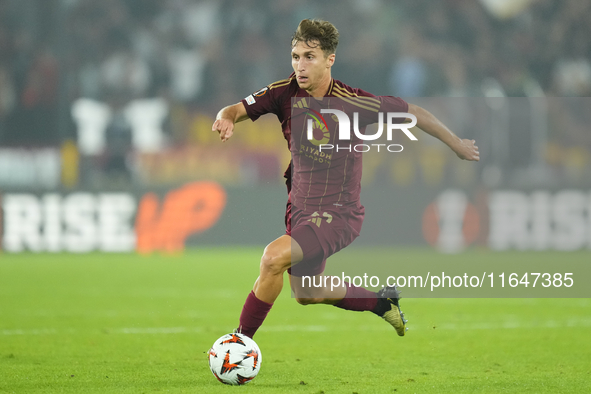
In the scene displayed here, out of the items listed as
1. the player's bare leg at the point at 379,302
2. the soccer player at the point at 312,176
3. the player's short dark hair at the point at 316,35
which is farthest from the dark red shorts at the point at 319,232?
the player's short dark hair at the point at 316,35

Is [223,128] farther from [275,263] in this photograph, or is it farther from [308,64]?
[275,263]

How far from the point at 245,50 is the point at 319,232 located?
12622 mm

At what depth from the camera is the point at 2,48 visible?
15.9 m

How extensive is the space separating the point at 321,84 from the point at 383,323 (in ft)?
9.50

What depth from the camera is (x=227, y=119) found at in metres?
4.20

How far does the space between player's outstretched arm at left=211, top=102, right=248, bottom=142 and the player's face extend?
353 mm

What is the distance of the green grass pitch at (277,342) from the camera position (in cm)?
402

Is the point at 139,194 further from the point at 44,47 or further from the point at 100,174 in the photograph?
the point at 44,47

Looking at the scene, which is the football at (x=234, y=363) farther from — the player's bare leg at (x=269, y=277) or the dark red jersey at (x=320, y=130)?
the dark red jersey at (x=320, y=130)

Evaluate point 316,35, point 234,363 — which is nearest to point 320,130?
point 316,35

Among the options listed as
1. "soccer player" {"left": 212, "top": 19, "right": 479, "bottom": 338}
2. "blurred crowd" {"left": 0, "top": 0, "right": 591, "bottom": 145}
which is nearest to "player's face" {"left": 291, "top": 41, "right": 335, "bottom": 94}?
"soccer player" {"left": 212, "top": 19, "right": 479, "bottom": 338}

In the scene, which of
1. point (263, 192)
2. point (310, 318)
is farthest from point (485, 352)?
point (263, 192)

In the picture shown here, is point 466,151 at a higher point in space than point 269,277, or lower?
higher

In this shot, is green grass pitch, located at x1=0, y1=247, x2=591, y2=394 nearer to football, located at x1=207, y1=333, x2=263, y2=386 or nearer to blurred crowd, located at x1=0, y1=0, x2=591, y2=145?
football, located at x1=207, y1=333, x2=263, y2=386
